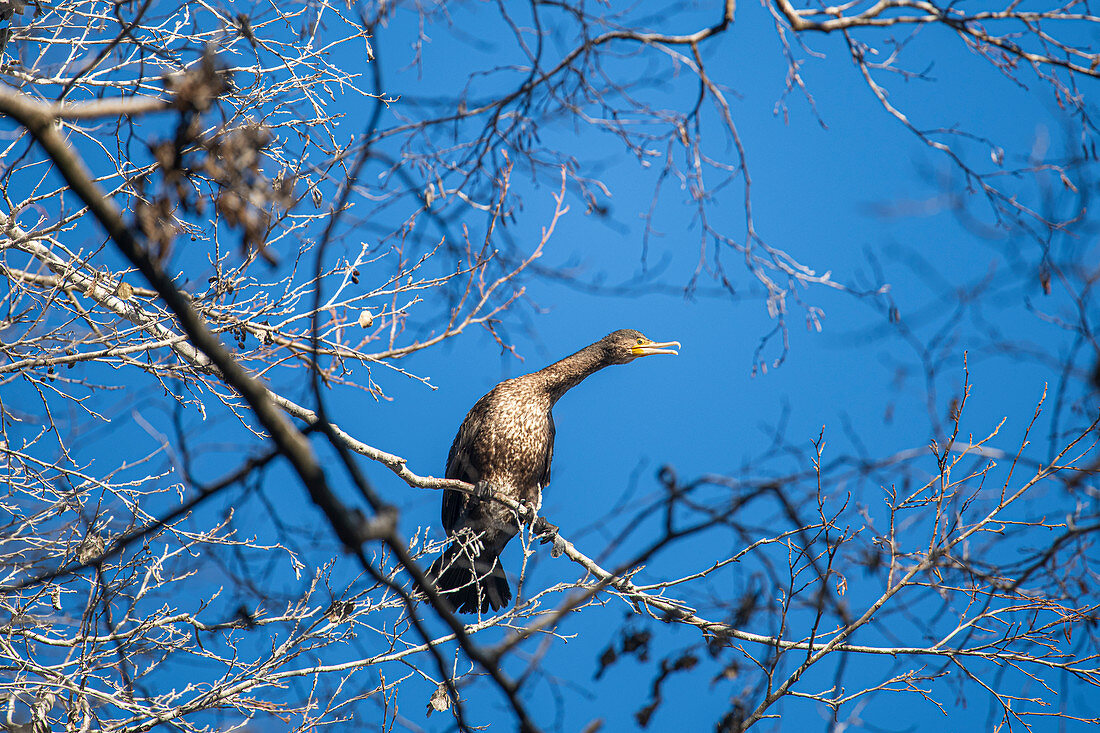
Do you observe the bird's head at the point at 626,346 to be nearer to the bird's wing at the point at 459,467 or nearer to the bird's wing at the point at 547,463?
the bird's wing at the point at 547,463

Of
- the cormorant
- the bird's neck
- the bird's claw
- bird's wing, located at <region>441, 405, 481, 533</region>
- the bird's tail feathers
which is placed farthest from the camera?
the bird's neck

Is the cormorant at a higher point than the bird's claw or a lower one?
higher

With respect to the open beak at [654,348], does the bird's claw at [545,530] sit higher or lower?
lower

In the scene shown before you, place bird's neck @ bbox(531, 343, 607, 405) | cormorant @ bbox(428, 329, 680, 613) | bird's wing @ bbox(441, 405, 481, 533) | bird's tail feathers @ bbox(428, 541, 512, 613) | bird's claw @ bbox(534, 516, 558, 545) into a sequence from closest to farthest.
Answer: bird's claw @ bbox(534, 516, 558, 545) < bird's tail feathers @ bbox(428, 541, 512, 613) < cormorant @ bbox(428, 329, 680, 613) < bird's wing @ bbox(441, 405, 481, 533) < bird's neck @ bbox(531, 343, 607, 405)

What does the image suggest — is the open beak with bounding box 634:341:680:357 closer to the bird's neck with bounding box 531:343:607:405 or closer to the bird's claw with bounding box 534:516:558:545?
the bird's neck with bounding box 531:343:607:405

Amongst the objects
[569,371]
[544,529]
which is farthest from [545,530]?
[569,371]

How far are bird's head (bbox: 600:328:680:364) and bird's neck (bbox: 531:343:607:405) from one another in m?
0.07

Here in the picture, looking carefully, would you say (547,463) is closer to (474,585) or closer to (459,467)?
(459,467)

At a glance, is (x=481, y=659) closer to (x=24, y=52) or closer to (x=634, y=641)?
(x=634, y=641)

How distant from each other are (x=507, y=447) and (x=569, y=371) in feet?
2.36

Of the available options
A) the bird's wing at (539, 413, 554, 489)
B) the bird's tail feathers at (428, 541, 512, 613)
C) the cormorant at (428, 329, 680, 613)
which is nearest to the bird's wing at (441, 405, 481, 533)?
the cormorant at (428, 329, 680, 613)

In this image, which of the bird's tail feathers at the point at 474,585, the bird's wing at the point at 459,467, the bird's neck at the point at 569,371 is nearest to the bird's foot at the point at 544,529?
the bird's tail feathers at the point at 474,585

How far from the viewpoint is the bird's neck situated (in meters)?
6.31

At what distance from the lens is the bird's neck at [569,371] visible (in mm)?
6309
